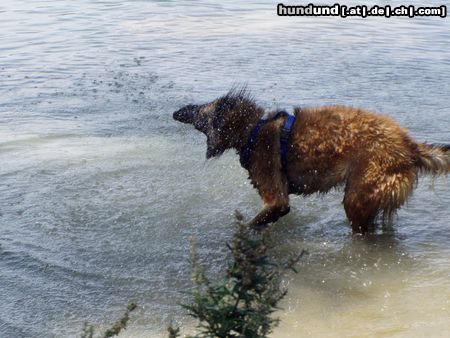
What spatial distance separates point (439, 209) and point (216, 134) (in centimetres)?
209

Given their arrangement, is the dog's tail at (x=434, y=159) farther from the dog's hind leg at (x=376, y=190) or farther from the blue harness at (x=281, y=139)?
the blue harness at (x=281, y=139)

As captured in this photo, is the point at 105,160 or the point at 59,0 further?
the point at 59,0

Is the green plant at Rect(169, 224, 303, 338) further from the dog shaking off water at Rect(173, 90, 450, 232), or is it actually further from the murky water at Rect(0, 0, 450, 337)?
the dog shaking off water at Rect(173, 90, 450, 232)

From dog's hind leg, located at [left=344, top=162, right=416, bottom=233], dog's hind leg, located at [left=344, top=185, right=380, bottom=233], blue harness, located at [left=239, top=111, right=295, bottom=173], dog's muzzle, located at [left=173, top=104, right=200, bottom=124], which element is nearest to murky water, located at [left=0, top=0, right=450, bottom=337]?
dog's hind leg, located at [left=344, top=185, right=380, bottom=233]

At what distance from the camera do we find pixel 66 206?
5805 mm

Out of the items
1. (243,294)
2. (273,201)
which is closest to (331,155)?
(273,201)

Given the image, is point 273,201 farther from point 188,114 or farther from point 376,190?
point 188,114

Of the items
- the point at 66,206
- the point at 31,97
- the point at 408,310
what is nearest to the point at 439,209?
the point at 408,310

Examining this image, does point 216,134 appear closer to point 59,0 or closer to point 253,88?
point 253,88

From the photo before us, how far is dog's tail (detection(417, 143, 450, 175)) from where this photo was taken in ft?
16.0

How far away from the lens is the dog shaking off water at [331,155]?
16.1 feet

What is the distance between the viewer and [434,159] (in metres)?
4.89

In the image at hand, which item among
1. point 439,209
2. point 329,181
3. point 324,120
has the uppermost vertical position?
point 324,120

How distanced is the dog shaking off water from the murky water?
39cm
